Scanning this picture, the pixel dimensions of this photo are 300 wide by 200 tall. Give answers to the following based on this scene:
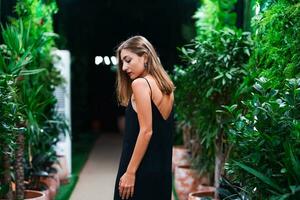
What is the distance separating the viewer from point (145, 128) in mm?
2639

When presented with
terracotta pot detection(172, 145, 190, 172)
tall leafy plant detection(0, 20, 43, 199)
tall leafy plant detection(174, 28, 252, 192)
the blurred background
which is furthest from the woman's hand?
the blurred background

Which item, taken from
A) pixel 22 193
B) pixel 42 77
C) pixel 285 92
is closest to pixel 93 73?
pixel 42 77

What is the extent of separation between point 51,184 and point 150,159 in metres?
3.50

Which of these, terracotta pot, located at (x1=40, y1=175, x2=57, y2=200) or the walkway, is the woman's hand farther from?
the walkway

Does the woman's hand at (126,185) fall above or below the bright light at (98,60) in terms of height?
below

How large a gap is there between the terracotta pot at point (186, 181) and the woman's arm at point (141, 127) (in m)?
3.28

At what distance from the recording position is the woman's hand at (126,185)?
2660 mm

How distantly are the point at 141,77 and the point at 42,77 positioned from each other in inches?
156

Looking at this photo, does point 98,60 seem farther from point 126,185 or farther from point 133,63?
point 126,185

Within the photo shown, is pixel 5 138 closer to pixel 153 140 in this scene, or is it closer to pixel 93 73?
pixel 153 140

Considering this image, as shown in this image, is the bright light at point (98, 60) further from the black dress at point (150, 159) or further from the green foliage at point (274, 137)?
the black dress at point (150, 159)

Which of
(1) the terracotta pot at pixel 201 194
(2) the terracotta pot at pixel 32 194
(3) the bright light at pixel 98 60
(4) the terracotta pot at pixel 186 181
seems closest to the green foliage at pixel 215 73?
(1) the terracotta pot at pixel 201 194

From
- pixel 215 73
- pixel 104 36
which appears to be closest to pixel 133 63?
pixel 215 73

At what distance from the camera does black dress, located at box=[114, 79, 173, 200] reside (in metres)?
2.70
